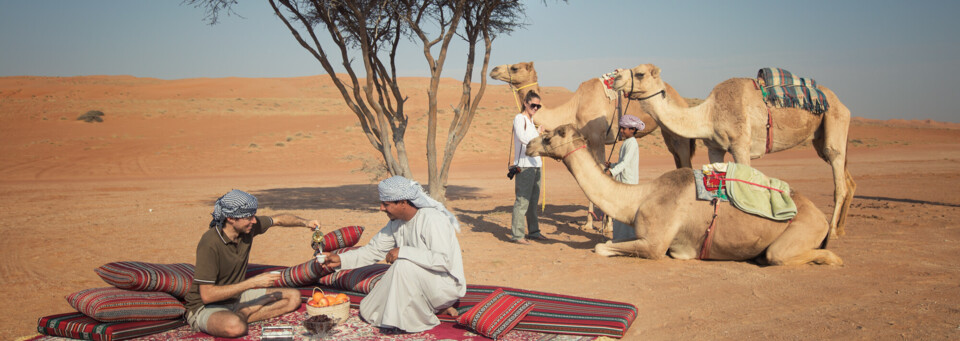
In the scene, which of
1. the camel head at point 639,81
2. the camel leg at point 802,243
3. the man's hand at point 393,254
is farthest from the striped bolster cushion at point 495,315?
the camel head at point 639,81

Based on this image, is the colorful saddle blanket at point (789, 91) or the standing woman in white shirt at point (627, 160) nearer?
the standing woman in white shirt at point (627, 160)

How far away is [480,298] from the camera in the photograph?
5.77 metres

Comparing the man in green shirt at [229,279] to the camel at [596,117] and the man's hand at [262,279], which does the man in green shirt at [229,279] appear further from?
the camel at [596,117]

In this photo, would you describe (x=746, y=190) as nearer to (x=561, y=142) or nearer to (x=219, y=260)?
(x=561, y=142)

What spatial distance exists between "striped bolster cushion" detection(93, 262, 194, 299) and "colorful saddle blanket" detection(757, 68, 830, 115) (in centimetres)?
773

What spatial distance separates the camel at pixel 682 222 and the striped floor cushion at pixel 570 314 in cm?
174

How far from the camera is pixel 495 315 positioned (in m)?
4.97

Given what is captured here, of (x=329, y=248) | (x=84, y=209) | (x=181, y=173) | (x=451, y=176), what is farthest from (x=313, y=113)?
(x=329, y=248)

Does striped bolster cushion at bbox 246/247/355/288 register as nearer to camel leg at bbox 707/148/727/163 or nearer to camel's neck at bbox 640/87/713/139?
camel's neck at bbox 640/87/713/139

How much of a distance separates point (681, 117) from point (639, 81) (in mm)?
819

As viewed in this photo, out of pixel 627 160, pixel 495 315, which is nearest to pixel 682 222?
pixel 627 160

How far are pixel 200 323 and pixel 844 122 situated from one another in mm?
8878

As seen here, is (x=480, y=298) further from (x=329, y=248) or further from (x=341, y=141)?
(x=341, y=141)

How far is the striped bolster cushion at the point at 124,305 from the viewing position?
4.82 meters
